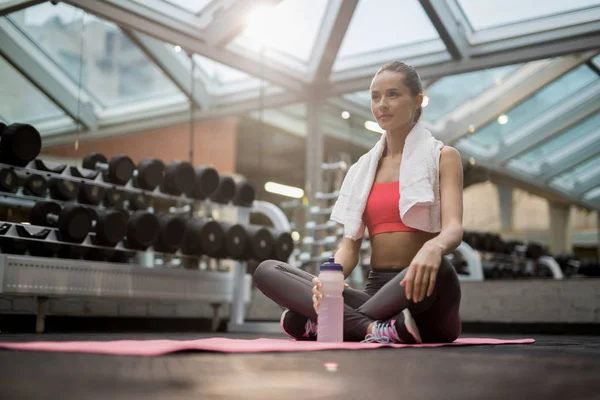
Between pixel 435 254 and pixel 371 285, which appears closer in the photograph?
pixel 435 254

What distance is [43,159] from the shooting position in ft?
12.6

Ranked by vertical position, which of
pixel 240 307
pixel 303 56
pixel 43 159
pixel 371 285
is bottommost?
pixel 240 307

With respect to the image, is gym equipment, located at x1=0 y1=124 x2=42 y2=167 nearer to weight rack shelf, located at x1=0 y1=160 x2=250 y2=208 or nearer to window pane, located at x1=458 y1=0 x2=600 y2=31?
weight rack shelf, located at x1=0 y1=160 x2=250 y2=208

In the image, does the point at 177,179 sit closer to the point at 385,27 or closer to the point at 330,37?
the point at 330,37

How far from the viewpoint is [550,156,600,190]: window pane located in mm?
7668

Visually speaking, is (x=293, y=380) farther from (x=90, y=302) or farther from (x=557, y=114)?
(x=557, y=114)

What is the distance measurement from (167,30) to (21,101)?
5.47 feet

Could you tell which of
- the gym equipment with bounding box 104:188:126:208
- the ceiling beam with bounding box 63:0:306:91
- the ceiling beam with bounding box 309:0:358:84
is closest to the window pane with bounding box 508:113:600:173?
the ceiling beam with bounding box 309:0:358:84

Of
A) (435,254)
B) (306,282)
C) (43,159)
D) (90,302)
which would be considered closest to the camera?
(435,254)

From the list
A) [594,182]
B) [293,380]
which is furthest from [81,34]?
[594,182]

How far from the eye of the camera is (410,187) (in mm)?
1998

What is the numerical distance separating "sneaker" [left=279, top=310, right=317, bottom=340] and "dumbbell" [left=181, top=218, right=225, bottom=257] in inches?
89.8

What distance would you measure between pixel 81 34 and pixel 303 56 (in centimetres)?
260

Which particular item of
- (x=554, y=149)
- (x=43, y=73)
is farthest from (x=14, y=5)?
(x=554, y=149)
